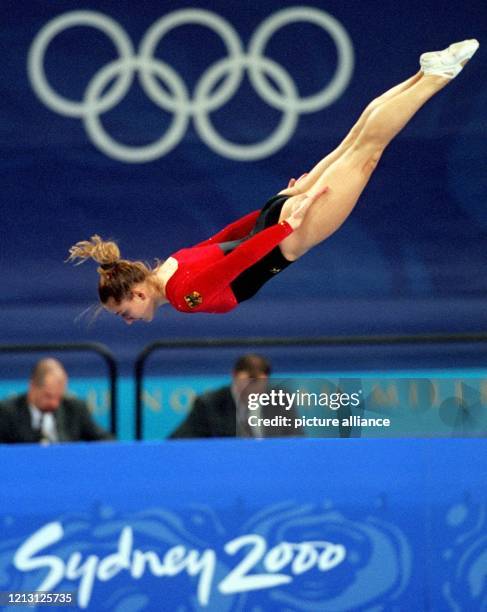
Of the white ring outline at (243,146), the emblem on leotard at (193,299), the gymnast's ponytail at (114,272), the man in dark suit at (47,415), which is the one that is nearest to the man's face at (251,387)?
the emblem on leotard at (193,299)

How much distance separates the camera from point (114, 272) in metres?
5.28

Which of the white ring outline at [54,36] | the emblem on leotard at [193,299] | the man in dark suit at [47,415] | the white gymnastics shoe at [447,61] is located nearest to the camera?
the white gymnastics shoe at [447,61]

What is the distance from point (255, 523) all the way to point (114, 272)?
1.17 m

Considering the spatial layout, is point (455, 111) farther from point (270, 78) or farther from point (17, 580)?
point (17, 580)

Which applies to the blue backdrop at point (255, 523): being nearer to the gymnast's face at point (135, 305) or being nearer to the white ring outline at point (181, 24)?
the gymnast's face at point (135, 305)

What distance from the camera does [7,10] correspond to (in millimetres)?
8008

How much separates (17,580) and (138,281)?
1296 mm

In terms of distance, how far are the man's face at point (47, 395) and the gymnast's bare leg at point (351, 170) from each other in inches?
58.1

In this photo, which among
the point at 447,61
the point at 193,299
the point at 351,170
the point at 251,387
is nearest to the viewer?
the point at 447,61

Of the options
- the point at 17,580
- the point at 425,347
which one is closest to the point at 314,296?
the point at 425,347
